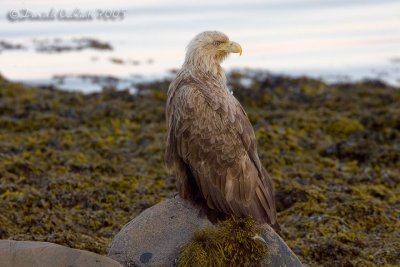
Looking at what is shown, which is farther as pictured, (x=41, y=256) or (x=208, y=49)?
(x=208, y=49)

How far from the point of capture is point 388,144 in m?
10.9

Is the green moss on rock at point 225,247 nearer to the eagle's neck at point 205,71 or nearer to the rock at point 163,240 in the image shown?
the rock at point 163,240

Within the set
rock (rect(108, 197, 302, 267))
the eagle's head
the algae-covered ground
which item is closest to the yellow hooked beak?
the eagle's head

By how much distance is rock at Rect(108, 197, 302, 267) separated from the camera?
5.62 m

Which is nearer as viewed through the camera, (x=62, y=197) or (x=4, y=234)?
(x=4, y=234)

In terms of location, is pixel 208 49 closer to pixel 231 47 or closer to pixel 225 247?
pixel 231 47

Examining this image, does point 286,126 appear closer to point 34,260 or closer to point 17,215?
point 17,215

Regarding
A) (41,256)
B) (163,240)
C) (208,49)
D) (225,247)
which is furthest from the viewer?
(208,49)

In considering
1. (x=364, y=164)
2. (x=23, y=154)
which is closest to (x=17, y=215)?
(x=23, y=154)

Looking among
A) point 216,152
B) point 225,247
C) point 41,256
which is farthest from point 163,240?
point 41,256

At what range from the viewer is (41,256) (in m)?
4.82

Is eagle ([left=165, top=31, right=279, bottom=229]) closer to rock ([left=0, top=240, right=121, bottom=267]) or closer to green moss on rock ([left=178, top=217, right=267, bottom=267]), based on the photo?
green moss on rock ([left=178, top=217, right=267, bottom=267])

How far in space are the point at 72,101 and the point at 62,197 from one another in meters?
5.32

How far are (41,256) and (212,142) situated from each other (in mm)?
1866
